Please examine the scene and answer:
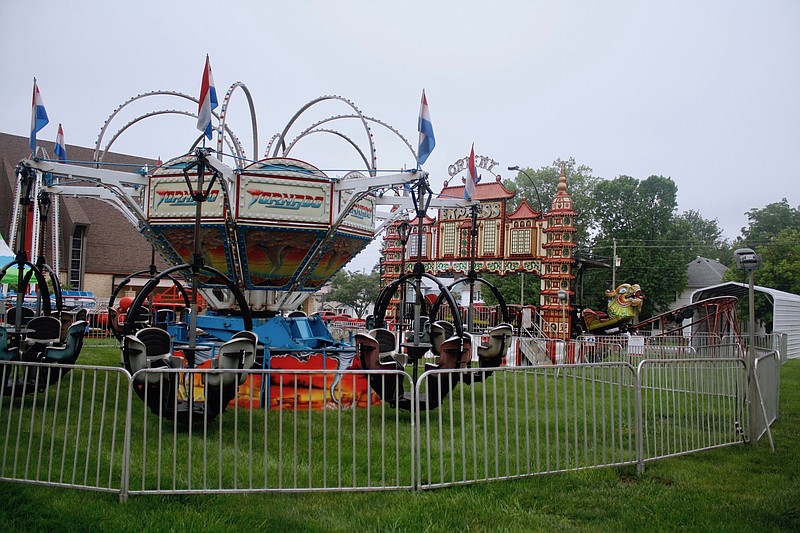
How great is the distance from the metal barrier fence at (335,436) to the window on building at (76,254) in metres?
25.8

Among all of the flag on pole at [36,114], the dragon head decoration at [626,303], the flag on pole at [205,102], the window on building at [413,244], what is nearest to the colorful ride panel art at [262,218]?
the flag on pole at [36,114]

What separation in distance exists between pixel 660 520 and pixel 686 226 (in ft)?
142

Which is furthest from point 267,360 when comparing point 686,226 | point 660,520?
point 686,226

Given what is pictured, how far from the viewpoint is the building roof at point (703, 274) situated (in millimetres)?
48906

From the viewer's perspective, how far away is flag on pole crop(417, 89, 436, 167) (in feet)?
27.0

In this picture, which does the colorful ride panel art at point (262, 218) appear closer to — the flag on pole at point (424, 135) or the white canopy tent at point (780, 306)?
the flag on pole at point (424, 135)

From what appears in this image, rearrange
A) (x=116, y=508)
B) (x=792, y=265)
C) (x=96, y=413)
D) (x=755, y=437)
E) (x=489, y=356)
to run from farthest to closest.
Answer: (x=792, y=265) → (x=489, y=356) → (x=96, y=413) → (x=755, y=437) → (x=116, y=508)

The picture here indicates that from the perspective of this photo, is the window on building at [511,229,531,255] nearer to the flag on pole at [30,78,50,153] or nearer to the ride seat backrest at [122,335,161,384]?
the flag on pole at [30,78,50,153]

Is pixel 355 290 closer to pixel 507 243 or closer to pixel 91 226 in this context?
pixel 91 226

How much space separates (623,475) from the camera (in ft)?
17.7

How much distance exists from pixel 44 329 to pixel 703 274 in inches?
2029

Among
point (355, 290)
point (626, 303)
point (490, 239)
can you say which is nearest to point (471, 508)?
point (490, 239)

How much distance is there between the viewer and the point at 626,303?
76.1ft

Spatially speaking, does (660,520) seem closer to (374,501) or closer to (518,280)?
(374,501)
